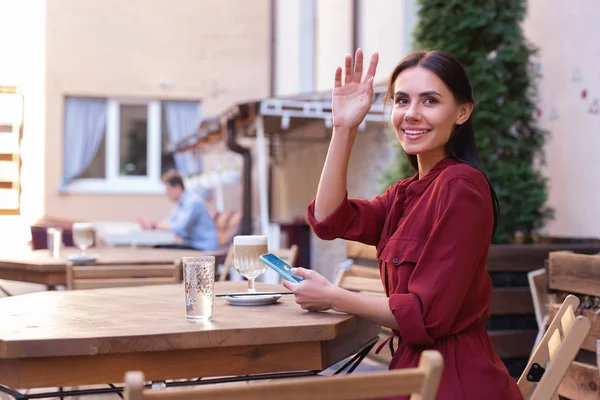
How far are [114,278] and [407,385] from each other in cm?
243

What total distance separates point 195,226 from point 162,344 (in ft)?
18.4

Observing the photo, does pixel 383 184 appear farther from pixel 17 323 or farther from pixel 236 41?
pixel 236 41

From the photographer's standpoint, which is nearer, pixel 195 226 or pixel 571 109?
pixel 571 109

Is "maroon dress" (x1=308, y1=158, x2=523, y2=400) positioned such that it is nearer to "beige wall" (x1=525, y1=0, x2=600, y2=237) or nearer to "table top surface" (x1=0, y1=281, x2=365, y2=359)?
"table top surface" (x1=0, y1=281, x2=365, y2=359)

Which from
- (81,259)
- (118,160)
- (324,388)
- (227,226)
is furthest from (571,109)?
(118,160)

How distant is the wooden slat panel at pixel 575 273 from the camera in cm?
287

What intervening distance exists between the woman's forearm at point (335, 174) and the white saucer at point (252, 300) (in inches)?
10.4

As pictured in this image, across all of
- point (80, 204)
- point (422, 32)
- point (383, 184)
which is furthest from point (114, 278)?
point (80, 204)

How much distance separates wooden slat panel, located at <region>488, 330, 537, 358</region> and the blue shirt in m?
3.55

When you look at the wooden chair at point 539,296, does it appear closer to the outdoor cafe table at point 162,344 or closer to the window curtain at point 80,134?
the outdoor cafe table at point 162,344

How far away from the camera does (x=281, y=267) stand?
2.03 m

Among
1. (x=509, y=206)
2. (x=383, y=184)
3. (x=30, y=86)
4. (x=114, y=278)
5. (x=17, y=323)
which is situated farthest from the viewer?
(x=30, y=86)

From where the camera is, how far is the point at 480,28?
4.89 metres

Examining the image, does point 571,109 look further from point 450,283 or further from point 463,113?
point 450,283
